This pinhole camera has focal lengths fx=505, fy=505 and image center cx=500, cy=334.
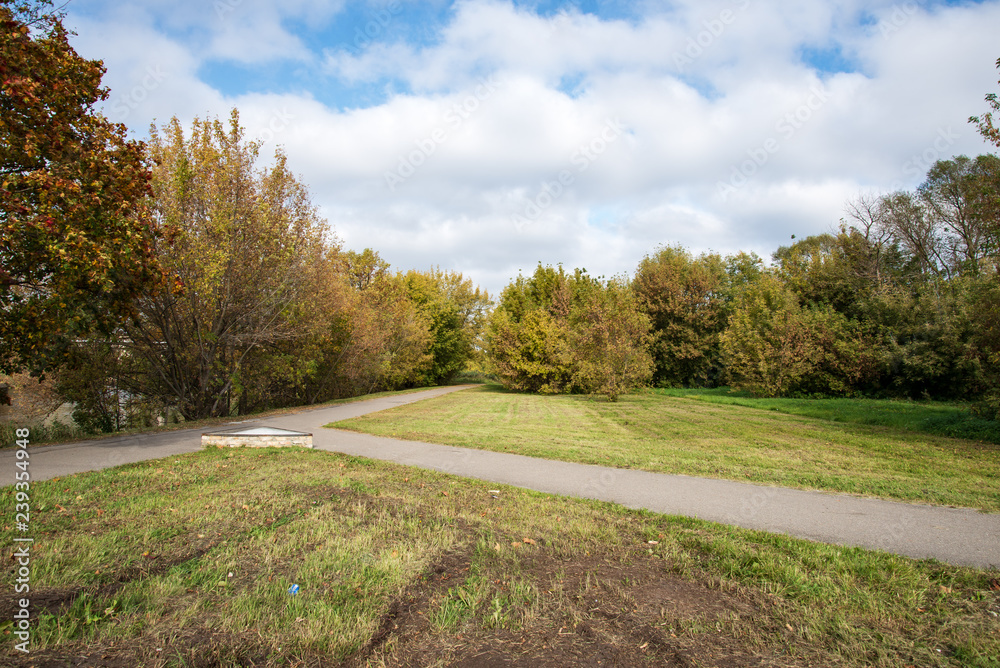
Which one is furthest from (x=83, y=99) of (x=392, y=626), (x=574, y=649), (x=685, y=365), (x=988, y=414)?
(x=685, y=365)

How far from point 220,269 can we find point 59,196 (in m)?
5.11

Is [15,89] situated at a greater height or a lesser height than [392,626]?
greater

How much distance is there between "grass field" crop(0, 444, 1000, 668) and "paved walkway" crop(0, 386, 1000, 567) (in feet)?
1.85

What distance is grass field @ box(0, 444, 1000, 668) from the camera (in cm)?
299

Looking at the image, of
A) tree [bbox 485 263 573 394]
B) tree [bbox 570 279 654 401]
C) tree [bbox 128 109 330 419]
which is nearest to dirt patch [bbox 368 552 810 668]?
tree [bbox 128 109 330 419]

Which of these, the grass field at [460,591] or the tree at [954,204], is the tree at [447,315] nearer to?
the tree at [954,204]

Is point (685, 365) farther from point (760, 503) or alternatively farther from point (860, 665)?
point (860, 665)

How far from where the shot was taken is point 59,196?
25.7 ft

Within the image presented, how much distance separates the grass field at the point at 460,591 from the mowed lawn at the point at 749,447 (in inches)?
117

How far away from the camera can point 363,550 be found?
4371mm

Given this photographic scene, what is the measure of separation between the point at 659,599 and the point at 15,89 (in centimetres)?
1062

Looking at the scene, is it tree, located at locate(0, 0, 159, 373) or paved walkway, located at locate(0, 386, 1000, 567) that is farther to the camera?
tree, located at locate(0, 0, 159, 373)

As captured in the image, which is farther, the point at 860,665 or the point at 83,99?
the point at 83,99

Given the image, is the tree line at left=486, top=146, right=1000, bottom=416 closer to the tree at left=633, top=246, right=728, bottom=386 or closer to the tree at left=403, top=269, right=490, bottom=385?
the tree at left=633, top=246, right=728, bottom=386
